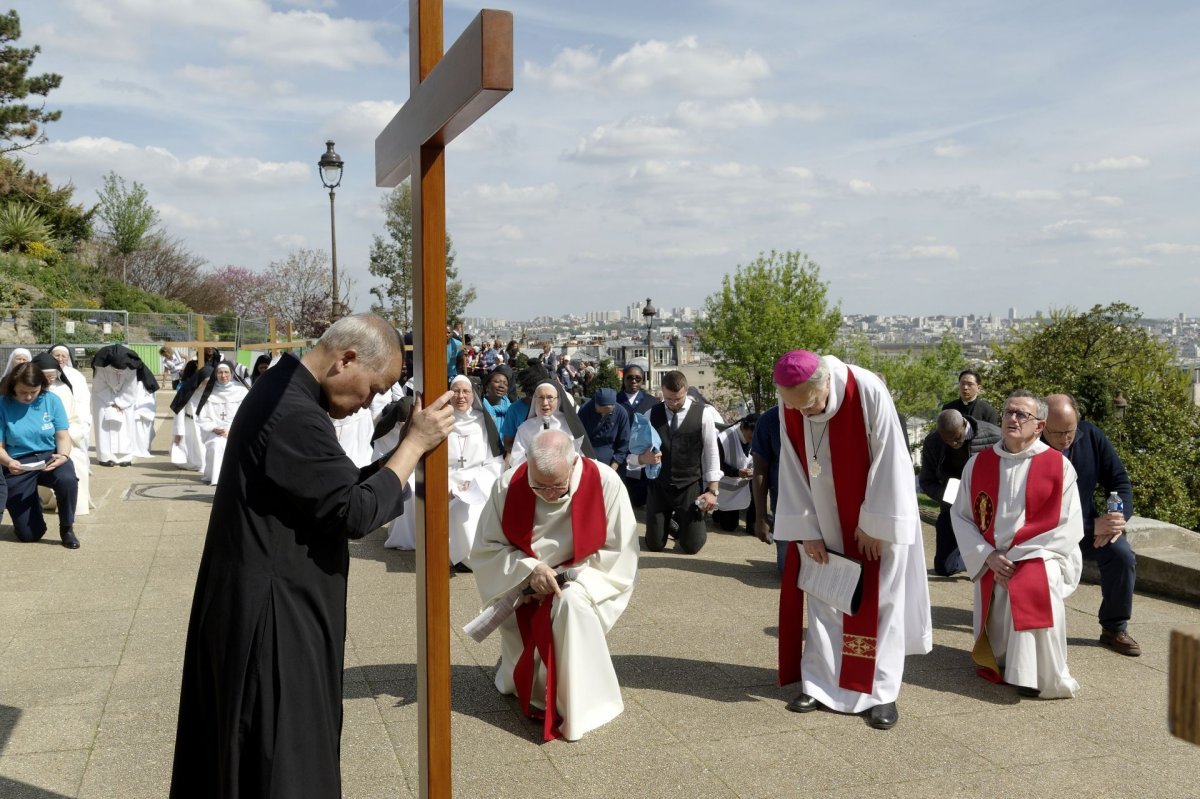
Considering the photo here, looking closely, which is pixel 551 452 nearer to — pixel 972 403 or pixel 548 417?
pixel 548 417

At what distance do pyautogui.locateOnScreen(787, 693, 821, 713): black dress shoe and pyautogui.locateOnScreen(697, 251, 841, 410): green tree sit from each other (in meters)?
59.3

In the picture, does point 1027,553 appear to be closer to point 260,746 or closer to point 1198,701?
point 260,746

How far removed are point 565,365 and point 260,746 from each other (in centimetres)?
2595

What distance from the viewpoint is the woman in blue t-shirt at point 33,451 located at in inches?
341

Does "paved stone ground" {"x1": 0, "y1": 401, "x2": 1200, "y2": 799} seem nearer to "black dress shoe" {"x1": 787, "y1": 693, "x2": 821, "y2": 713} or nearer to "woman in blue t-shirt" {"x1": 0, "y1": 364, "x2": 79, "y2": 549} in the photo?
"black dress shoe" {"x1": 787, "y1": 693, "x2": 821, "y2": 713}

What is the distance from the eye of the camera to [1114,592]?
6301mm

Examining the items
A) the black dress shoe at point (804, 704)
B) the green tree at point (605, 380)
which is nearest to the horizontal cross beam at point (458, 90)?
the black dress shoe at point (804, 704)

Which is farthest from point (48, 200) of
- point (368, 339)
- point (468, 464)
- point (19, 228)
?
point (368, 339)

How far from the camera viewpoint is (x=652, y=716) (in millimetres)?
5145

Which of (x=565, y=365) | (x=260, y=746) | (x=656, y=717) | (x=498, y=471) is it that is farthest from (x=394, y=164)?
(x=565, y=365)

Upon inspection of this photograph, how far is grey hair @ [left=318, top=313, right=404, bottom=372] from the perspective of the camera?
291 cm

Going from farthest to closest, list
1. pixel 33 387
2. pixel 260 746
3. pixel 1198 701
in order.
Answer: pixel 33 387 → pixel 260 746 → pixel 1198 701

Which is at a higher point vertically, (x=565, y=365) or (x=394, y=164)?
(x=394, y=164)

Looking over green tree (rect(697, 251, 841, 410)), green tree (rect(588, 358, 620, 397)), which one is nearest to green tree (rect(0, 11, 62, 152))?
green tree (rect(588, 358, 620, 397))
